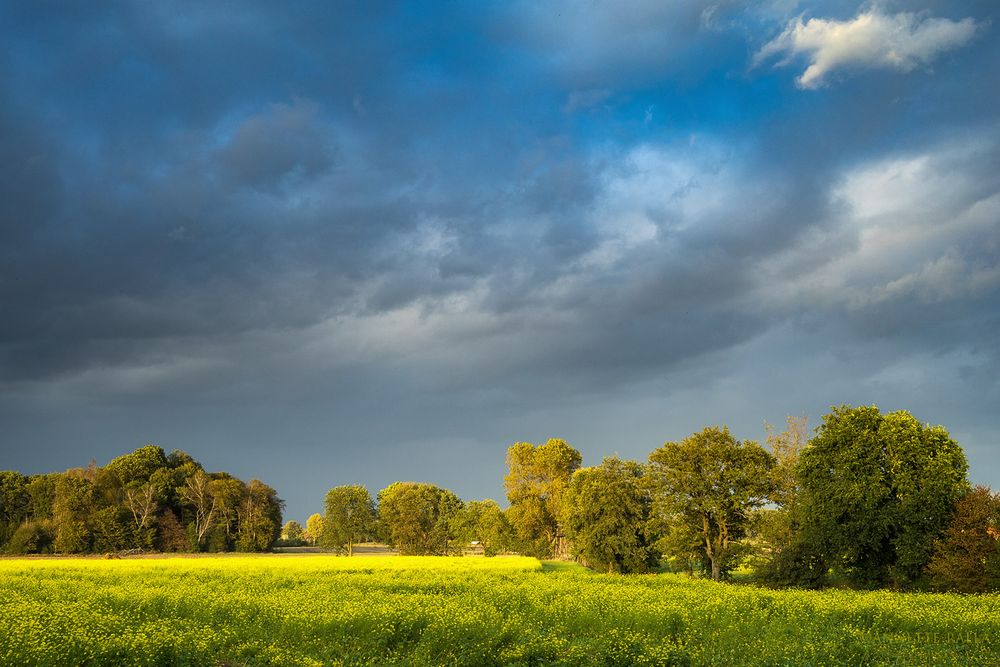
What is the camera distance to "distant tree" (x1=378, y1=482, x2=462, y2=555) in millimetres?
113312

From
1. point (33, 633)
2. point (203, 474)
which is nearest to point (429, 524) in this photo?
point (203, 474)

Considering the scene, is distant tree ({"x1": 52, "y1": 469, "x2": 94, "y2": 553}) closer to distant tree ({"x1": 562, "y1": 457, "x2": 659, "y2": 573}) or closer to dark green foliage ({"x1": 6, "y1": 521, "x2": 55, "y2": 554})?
dark green foliage ({"x1": 6, "y1": 521, "x2": 55, "y2": 554})

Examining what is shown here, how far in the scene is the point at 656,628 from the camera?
86.1ft

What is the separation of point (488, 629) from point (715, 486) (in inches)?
1910

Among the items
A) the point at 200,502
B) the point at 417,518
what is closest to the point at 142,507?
the point at 200,502

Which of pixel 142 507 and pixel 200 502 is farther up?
pixel 200 502

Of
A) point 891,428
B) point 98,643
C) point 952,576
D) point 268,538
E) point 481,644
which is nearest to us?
point 98,643

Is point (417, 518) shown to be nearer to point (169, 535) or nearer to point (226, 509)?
point (226, 509)

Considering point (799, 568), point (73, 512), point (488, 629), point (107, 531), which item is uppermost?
point (73, 512)

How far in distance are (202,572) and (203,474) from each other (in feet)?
228

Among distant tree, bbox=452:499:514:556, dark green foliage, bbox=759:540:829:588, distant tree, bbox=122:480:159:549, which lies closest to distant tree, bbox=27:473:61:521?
distant tree, bbox=122:480:159:549

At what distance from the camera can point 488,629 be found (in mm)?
22734

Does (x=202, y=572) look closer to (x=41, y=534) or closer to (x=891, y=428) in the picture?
(x=891, y=428)

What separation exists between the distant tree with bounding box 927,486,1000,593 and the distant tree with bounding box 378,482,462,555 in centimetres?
8116
